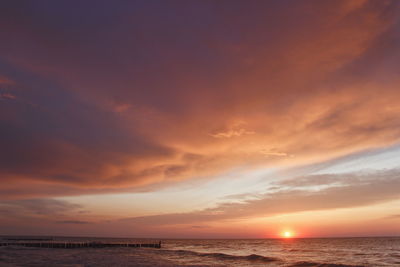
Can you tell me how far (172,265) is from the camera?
4444 centimetres

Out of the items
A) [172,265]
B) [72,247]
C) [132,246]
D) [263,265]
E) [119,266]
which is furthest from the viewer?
[132,246]

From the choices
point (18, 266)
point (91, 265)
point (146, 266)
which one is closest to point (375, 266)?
point (146, 266)

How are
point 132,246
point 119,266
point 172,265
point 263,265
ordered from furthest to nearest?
point 132,246 < point 263,265 < point 172,265 < point 119,266

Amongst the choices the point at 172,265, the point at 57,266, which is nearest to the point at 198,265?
the point at 172,265

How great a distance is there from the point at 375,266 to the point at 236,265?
21.6 meters

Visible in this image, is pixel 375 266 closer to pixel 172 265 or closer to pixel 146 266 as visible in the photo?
pixel 172 265

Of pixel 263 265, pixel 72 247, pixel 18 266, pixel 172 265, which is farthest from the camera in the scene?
pixel 72 247

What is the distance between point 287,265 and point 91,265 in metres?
29.4

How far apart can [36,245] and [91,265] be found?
53.6 m

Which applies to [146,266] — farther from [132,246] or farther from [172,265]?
[132,246]

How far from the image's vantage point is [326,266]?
4884cm

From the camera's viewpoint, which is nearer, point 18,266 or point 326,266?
point 18,266

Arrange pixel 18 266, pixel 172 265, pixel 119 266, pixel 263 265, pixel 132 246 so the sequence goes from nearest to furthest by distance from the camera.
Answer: pixel 18 266 < pixel 119 266 < pixel 172 265 < pixel 263 265 < pixel 132 246

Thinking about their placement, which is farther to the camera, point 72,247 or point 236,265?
point 72,247
